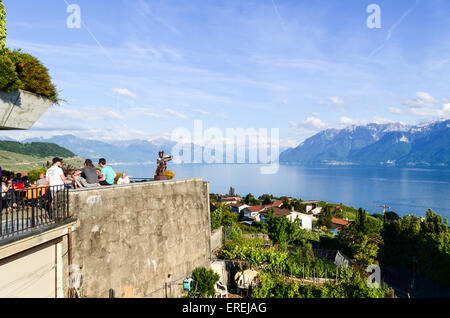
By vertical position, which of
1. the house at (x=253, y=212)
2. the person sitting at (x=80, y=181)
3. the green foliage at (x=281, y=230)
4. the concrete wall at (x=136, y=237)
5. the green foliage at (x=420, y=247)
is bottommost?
the house at (x=253, y=212)

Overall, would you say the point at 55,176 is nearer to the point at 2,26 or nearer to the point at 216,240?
the point at 2,26

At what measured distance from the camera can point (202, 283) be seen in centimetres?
1395

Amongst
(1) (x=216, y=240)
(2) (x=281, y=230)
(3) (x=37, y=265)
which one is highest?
(3) (x=37, y=265)

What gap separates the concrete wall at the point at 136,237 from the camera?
957cm

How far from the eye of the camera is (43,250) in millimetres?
8281

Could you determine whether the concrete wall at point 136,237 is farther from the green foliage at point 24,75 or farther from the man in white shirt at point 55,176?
the green foliage at point 24,75

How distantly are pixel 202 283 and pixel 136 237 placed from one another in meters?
4.46

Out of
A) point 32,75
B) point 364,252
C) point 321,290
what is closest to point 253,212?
point 364,252

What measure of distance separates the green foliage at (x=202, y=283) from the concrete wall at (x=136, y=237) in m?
0.73

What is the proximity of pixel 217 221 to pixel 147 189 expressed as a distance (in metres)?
17.6

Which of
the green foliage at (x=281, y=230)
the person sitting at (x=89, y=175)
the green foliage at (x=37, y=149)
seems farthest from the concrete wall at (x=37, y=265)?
the green foliage at (x=37, y=149)

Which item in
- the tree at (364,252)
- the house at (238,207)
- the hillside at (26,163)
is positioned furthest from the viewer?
the house at (238,207)

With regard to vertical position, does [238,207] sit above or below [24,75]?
below
